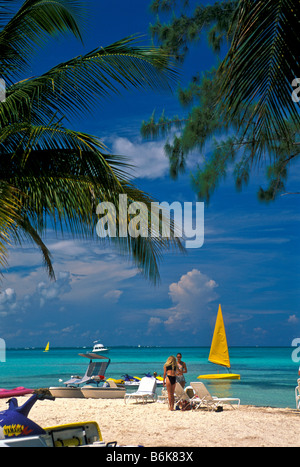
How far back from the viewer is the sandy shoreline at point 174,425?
7.83 m

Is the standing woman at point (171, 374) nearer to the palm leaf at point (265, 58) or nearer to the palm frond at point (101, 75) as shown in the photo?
the palm frond at point (101, 75)

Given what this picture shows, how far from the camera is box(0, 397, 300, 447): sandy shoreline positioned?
783 centimetres

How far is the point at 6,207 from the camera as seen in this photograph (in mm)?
5676

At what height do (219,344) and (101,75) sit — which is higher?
(101,75)

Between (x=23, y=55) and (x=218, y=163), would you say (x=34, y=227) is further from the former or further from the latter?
(x=218, y=163)

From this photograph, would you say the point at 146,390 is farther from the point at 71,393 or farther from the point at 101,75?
the point at 101,75

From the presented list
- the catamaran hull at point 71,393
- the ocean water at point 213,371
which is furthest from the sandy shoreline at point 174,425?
the ocean water at point 213,371

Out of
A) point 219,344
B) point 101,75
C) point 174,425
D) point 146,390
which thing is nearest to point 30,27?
point 101,75

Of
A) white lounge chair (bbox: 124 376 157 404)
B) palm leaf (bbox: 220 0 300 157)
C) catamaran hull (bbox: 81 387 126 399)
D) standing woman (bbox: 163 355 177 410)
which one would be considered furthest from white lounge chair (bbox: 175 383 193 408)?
palm leaf (bbox: 220 0 300 157)

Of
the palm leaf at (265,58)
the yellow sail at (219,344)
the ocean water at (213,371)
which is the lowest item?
the ocean water at (213,371)

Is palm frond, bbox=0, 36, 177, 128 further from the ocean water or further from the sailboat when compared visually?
the sailboat

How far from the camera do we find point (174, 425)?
9383 mm

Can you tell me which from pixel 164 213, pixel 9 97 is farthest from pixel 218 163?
pixel 9 97
